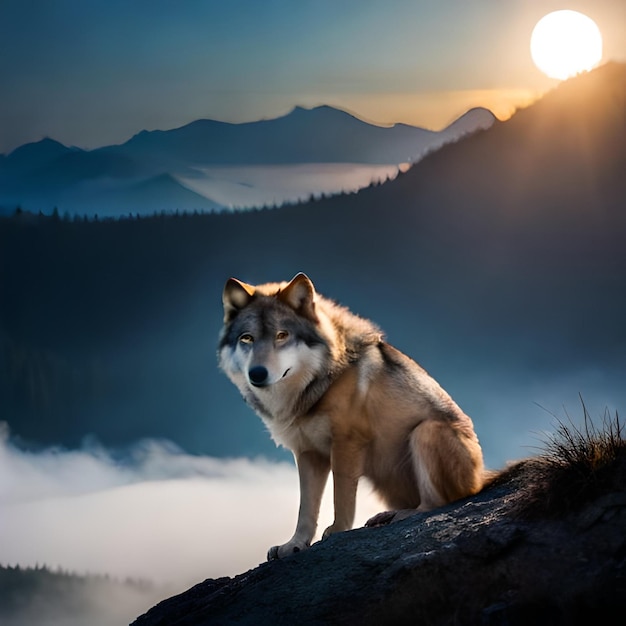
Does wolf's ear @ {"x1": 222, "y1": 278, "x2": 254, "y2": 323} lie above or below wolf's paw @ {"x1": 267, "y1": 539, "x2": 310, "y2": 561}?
above

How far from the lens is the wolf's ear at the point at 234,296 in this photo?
708 centimetres

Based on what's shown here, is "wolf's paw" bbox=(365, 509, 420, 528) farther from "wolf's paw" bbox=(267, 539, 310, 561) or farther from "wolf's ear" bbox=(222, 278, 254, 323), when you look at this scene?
"wolf's ear" bbox=(222, 278, 254, 323)

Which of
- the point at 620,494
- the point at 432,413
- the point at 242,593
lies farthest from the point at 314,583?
the point at 620,494

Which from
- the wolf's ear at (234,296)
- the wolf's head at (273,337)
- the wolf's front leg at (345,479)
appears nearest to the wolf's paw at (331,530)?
the wolf's front leg at (345,479)

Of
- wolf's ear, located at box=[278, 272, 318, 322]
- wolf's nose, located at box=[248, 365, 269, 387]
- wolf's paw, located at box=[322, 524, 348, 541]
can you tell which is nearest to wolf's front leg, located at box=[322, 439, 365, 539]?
wolf's paw, located at box=[322, 524, 348, 541]

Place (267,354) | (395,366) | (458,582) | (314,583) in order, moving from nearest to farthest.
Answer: (458,582) → (314,583) → (267,354) → (395,366)

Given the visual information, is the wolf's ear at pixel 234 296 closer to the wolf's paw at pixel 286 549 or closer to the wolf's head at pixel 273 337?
the wolf's head at pixel 273 337

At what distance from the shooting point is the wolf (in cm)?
683

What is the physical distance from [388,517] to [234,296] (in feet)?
6.49

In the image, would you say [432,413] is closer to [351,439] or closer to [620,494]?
[351,439]

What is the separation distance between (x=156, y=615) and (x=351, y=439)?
1.97 m

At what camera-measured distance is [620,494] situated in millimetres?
5855

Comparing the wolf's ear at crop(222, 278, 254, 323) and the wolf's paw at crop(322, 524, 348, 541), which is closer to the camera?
the wolf's paw at crop(322, 524, 348, 541)

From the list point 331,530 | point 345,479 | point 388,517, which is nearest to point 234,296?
point 345,479
